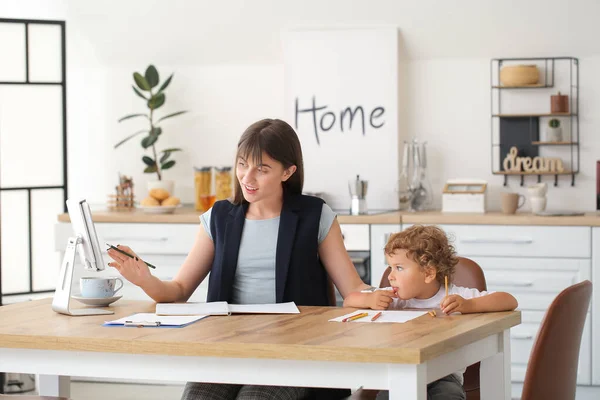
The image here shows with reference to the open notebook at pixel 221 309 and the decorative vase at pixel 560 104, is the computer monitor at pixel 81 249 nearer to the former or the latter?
the open notebook at pixel 221 309

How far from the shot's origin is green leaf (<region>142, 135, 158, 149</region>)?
15.4 ft

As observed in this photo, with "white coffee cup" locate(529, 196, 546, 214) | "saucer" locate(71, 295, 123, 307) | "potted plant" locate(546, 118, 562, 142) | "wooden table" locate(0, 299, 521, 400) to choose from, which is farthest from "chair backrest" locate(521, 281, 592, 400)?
"potted plant" locate(546, 118, 562, 142)

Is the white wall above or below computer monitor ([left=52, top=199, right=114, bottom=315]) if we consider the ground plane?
above

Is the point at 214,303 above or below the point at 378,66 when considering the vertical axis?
below

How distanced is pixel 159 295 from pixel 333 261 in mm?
512

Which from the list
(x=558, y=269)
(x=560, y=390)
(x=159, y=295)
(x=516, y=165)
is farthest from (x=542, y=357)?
(x=516, y=165)

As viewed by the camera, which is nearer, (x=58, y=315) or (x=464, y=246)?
(x=58, y=315)

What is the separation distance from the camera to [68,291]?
7.67 ft

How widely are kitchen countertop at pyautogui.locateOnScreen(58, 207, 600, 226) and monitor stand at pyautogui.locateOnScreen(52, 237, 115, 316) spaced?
1.91 metres

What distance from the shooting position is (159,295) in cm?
252

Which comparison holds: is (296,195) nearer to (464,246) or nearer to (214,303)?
(214,303)

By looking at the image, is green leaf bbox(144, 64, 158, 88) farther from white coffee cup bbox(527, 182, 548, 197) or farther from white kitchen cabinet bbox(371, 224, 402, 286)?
white coffee cup bbox(527, 182, 548, 197)

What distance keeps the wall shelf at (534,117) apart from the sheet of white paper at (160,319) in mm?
2669

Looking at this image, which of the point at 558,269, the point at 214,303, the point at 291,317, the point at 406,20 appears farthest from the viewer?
the point at 406,20
